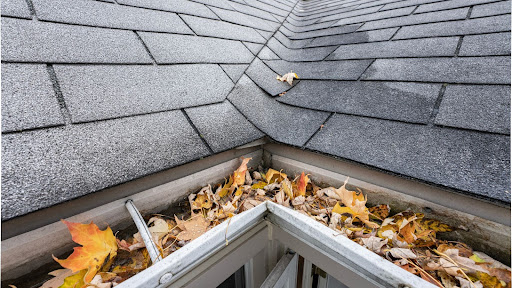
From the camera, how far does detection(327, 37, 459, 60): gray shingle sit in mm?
1385

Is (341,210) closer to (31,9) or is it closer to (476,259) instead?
(476,259)

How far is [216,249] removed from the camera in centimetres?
79

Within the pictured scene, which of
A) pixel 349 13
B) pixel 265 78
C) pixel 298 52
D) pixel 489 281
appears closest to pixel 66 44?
pixel 265 78

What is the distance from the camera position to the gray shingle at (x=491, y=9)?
60.0 inches

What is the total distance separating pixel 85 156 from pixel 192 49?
99cm

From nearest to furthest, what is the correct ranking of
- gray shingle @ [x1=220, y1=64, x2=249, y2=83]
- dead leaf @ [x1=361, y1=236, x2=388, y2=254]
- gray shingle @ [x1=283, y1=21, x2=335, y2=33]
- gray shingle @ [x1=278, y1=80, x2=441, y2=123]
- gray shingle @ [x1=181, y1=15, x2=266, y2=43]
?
1. dead leaf @ [x1=361, y1=236, x2=388, y2=254]
2. gray shingle @ [x1=278, y1=80, x2=441, y2=123]
3. gray shingle @ [x1=220, y1=64, x2=249, y2=83]
4. gray shingle @ [x1=181, y1=15, x2=266, y2=43]
5. gray shingle @ [x1=283, y1=21, x2=335, y2=33]

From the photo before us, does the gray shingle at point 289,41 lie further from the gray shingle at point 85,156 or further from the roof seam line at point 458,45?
the gray shingle at point 85,156

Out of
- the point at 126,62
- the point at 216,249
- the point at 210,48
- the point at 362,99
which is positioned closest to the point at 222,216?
the point at 216,249

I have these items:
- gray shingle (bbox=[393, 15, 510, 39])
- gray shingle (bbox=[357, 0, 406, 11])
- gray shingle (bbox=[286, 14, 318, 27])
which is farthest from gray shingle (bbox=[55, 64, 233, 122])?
gray shingle (bbox=[357, 0, 406, 11])

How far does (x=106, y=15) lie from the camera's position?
1.24 metres

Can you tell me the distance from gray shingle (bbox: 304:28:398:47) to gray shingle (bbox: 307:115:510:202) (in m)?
1.14

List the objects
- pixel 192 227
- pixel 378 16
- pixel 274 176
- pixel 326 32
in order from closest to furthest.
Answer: pixel 192 227
pixel 274 176
pixel 378 16
pixel 326 32

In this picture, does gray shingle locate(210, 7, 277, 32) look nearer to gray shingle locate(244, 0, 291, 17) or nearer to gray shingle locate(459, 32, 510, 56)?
gray shingle locate(244, 0, 291, 17)

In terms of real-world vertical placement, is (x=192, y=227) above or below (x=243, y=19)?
below
